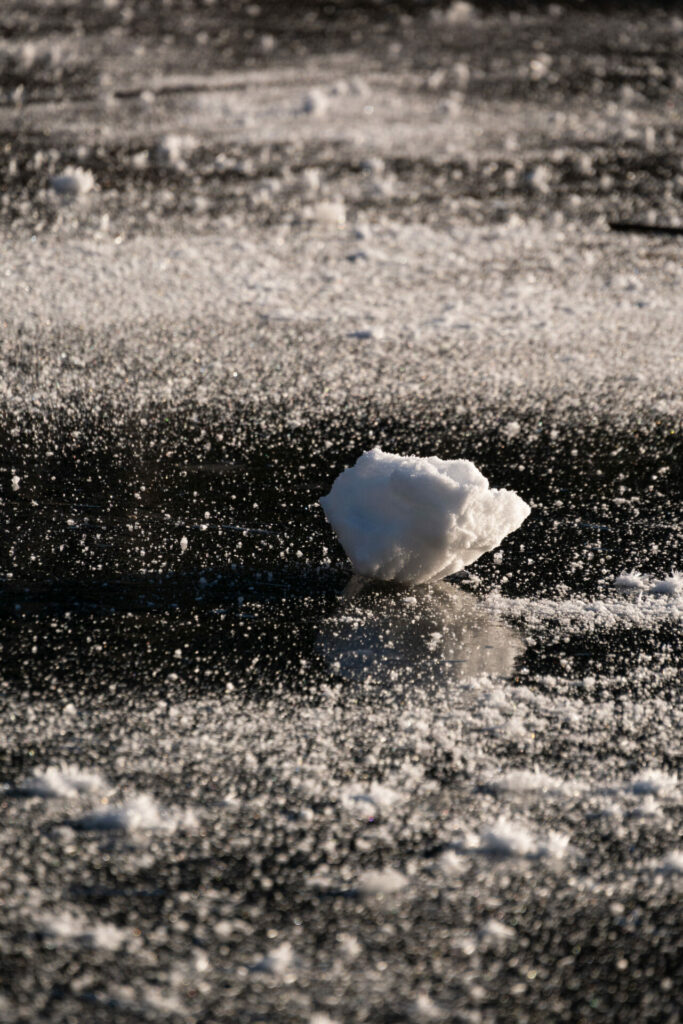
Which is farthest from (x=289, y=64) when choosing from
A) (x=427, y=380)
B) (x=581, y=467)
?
(x=581, y=467)

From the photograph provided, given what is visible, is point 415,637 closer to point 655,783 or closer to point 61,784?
point 655,783

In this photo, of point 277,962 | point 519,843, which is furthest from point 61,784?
point 519,843

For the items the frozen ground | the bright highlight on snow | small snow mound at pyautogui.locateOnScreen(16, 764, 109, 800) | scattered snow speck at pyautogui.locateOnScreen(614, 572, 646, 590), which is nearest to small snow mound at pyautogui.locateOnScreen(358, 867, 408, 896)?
the frozen ground

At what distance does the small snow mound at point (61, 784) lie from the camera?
1764 millimetres

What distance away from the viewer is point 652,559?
253 centimetres

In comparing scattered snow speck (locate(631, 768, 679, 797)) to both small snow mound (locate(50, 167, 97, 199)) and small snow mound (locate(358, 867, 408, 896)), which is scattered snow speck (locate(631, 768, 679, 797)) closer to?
small snow mound (locate(358, 867, 408, 896))

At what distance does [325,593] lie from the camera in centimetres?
234

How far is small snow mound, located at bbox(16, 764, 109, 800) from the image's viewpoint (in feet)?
5.79

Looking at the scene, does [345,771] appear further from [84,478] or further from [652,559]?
[84,478]

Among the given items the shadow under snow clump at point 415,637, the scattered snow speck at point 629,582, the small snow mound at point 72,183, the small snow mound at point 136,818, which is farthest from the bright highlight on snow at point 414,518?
the small snow mound at point 72,183

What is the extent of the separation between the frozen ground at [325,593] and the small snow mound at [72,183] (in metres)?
0.02

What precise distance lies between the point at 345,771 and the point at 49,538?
935mm

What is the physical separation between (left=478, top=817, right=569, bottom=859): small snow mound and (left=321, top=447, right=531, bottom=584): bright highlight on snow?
2.25ft

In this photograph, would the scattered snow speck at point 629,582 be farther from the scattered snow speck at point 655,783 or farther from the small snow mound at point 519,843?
the small snow mound at point 519,843
